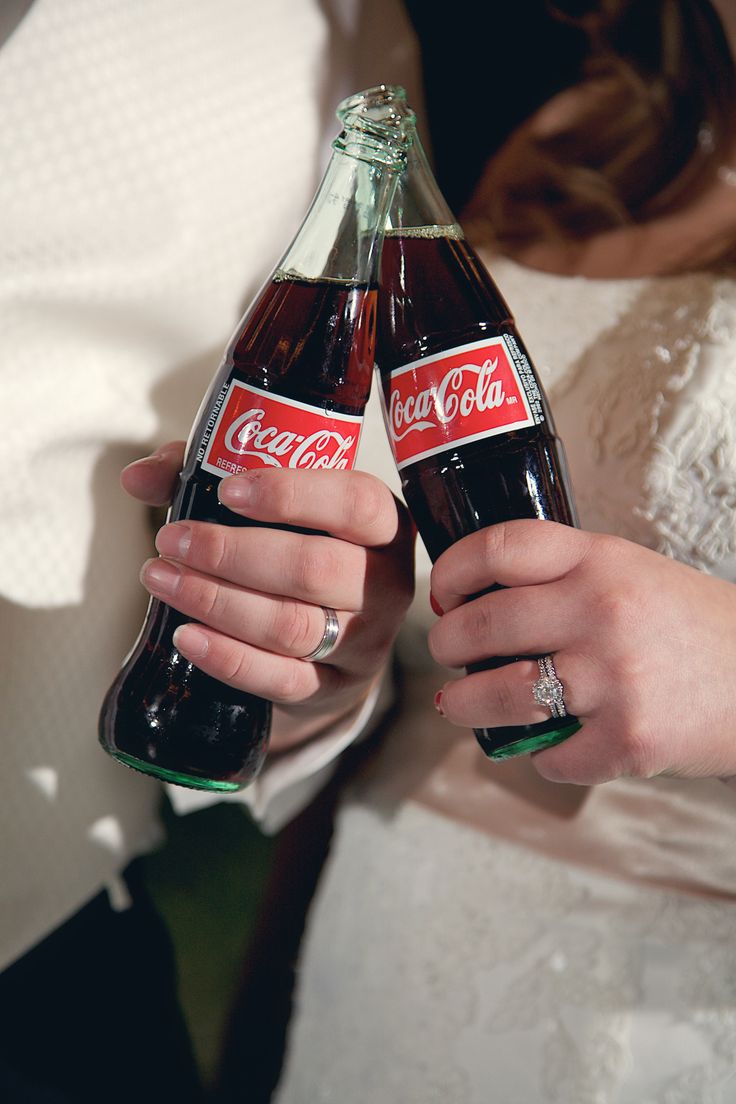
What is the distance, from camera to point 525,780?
804 millimetres

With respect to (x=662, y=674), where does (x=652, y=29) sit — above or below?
above

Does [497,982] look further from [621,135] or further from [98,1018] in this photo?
[621,135]

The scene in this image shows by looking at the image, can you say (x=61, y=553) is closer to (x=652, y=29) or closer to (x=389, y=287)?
(x=389, y=287)

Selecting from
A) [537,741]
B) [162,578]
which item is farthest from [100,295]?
[537,741]

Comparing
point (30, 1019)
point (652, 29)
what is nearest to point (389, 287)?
point (652, 29)

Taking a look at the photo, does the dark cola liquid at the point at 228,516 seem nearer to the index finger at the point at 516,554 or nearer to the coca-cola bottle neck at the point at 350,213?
the coca-cola bottle neck at the point at 350,213

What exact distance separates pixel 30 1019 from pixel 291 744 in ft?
1.38

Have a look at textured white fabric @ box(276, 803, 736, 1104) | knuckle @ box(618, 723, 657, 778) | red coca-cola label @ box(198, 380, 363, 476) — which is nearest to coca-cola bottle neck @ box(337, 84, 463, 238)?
red coca-cola label @ box(198, 380, 363, 476)

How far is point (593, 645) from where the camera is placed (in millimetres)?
484

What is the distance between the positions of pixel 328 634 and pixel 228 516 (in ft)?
0.34

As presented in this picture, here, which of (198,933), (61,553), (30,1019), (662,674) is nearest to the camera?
(662,674)

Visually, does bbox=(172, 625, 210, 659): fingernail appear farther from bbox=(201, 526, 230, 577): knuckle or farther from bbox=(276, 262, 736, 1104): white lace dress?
bbox=(276, 262, 736, 1104): white lace dress

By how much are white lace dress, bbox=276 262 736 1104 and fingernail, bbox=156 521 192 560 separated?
0.29m

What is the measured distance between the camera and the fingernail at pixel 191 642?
520 mm
